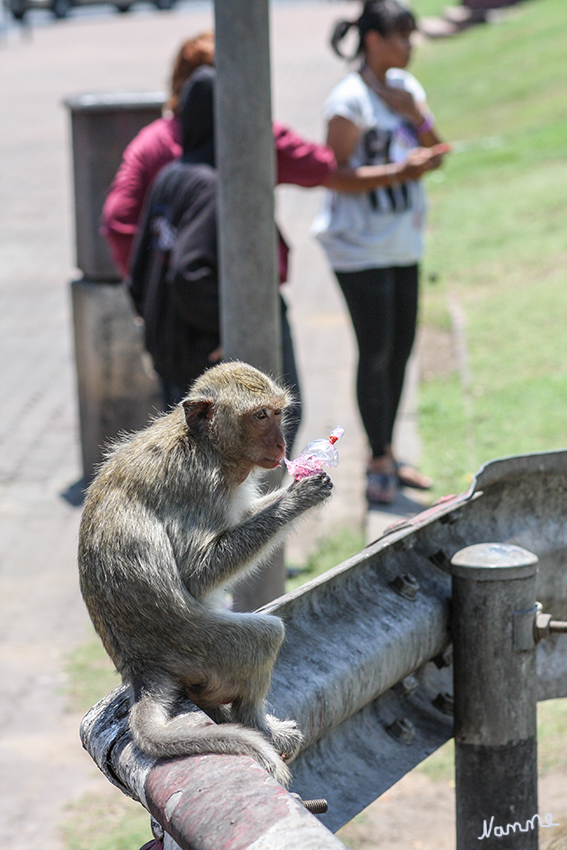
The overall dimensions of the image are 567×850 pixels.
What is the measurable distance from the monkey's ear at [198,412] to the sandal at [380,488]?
3.26 metres

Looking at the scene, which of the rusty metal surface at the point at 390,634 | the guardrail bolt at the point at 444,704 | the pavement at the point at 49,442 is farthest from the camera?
the pavement at the point at 49,442

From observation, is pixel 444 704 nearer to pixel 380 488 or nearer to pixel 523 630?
pixel 523 630

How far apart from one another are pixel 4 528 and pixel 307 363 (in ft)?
10.0

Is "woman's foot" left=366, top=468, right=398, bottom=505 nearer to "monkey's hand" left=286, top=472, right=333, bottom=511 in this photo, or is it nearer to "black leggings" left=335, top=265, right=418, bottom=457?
"black leggings" left=335, top=265, right=418, bottom=457

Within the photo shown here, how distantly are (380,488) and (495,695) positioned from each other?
3.38 m

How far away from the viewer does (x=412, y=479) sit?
5875 millimetres

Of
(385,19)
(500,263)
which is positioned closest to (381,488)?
(385,19)

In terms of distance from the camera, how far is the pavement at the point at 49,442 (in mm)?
4156

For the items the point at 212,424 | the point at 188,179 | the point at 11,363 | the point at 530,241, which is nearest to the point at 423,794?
the point at 212,424

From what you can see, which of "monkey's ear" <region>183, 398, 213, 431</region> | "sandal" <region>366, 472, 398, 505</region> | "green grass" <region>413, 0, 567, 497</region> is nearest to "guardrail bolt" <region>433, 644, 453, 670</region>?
"monkey's ear" <region>183, 398, 213, 431</region>

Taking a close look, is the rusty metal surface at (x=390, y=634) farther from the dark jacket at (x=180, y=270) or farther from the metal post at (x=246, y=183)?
the dark jacket at (x=180, y=270)

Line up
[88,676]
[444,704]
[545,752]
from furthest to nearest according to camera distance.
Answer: [88,676], [545,752], [444,704]

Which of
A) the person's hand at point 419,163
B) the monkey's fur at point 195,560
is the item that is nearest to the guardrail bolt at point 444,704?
the monkey's fur at point 195,560

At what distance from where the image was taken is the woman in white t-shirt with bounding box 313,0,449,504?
5.23 metres
